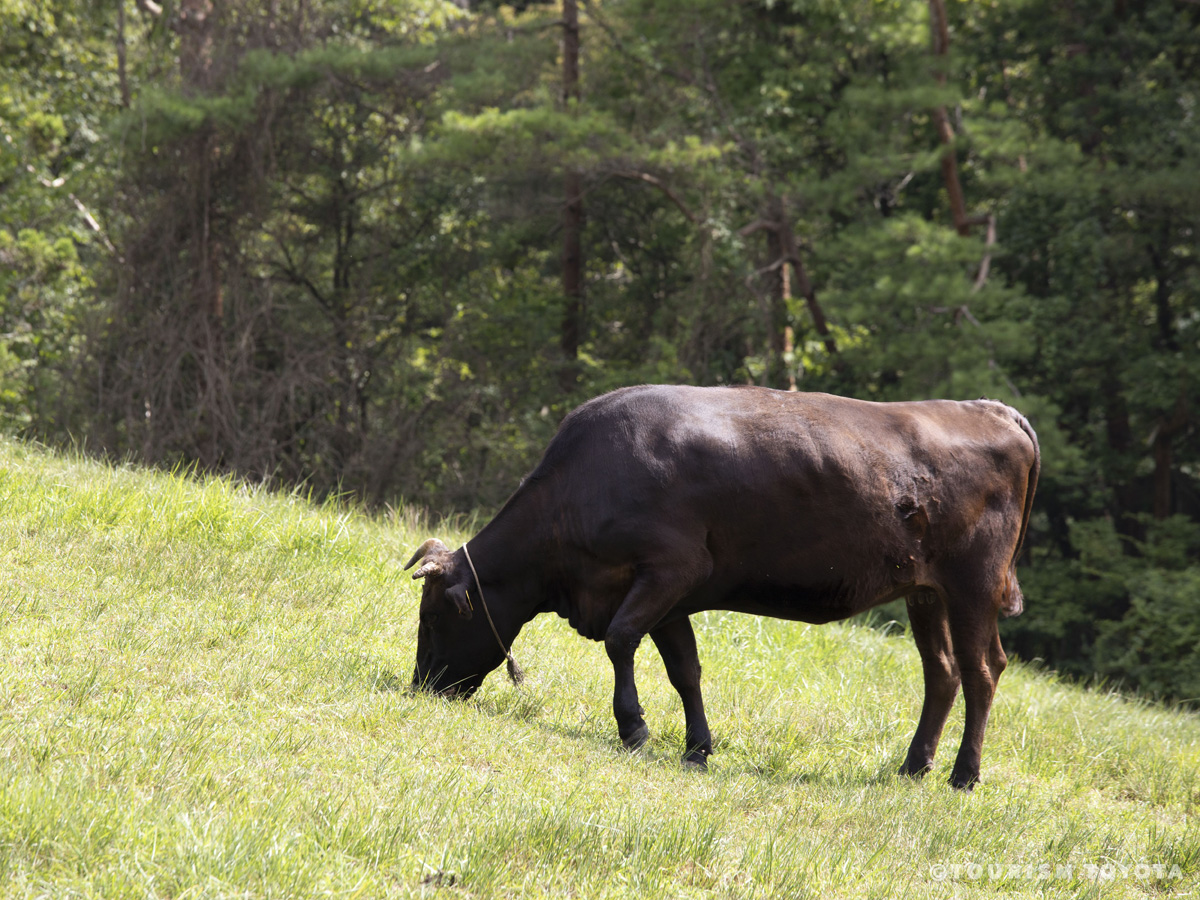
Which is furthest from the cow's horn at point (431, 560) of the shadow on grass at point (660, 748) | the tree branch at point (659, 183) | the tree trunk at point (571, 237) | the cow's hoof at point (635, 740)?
the tree trunk at point (571, 237)

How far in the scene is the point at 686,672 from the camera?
6445 mm

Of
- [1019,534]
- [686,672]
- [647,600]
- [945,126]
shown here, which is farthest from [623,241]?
[647,600]

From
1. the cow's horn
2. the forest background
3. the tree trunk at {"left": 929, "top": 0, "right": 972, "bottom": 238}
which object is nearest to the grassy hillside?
the cow's horn

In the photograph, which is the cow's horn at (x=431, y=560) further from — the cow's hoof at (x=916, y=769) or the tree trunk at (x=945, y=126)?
the tree trunk at (x=945, y=126)

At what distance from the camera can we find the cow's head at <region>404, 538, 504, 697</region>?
6512 millimetres

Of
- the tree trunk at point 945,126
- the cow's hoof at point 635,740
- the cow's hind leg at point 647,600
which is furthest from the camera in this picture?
the tree trunk at point 945,126

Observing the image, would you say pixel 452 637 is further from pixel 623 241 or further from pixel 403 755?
pixel 623 241

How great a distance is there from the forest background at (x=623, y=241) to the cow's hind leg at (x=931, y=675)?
10.2m

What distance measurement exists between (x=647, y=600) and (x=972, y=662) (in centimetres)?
198

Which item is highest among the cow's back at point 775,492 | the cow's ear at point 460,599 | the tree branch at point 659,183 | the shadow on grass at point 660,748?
the tree branch at point 659,183

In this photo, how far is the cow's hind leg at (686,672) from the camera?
6383 millimetres

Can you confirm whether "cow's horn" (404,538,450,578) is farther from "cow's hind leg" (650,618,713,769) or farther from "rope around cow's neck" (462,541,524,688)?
"cow's hind leg" (650,618,713,769)

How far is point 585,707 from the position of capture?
23.0ft

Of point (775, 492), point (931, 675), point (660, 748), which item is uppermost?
point (775, 492)
